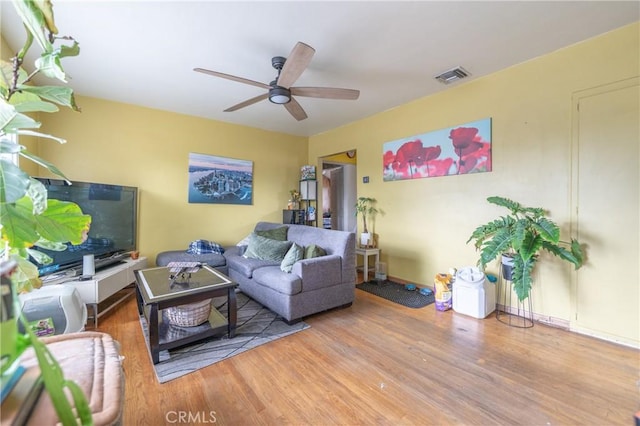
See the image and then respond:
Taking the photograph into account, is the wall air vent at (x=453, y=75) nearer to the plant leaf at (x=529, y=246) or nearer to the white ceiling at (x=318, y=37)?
the white ceiling at (x=318, y=37)

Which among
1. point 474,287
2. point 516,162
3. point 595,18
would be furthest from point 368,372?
point 595,18

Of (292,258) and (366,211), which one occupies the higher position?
(366,211)

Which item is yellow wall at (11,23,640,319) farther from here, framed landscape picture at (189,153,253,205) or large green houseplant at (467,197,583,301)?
large green houseplant at (467,197,583,301)

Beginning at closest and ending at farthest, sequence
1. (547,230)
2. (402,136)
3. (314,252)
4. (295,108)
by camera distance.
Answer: (547,230) → (295,108) → (314,252) → (402,136)

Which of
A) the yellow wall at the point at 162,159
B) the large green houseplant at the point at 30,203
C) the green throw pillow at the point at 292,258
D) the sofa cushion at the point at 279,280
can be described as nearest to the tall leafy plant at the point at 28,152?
the large green houseplant at the point at 30,203

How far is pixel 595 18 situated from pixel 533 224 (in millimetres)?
1629

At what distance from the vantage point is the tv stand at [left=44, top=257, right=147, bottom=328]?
235 centimetres

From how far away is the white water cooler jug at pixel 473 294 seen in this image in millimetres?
2572

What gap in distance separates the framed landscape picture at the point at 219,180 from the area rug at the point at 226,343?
6.64 feet

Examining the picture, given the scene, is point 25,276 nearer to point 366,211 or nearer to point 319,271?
point 319,271

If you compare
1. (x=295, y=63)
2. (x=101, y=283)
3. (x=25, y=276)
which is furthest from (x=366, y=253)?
(x=25, y=276)

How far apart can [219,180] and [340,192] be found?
278 cm

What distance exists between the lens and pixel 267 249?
3266 millimetres

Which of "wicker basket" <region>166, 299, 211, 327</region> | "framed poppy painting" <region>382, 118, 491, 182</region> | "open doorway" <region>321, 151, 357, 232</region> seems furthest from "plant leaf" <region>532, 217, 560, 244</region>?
"open doorway" <region>321, 151, 357, 232</region>
